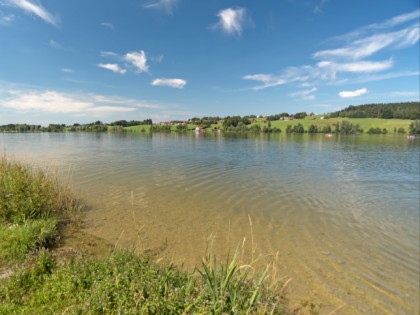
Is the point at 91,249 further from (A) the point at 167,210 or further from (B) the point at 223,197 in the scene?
(B) the point at 223,197

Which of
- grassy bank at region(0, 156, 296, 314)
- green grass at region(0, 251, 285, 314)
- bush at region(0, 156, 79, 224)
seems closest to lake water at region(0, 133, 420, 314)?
grassy bank at region(0, 156, 296, 314)

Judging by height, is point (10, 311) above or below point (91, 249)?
above

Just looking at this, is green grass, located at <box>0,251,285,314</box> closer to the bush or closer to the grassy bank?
the grassy bank

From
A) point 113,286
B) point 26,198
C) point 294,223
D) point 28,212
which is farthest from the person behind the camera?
point 294,223

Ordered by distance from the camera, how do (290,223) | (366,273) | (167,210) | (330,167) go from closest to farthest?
(366,273) → (290,223) → (167,210) → (330,167)

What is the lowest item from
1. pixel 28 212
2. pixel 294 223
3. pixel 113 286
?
pixel 294 223

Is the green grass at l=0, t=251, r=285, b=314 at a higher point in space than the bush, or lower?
lower

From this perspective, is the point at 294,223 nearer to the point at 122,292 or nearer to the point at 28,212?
the point at 122,292

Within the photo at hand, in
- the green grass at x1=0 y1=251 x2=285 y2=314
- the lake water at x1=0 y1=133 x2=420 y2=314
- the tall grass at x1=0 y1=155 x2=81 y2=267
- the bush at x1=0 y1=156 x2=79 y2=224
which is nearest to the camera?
the green grass at x1=0 y1=251 x2=285 y2=314

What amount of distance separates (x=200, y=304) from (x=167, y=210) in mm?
7963

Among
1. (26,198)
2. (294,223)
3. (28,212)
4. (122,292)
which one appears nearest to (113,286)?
(122,292)

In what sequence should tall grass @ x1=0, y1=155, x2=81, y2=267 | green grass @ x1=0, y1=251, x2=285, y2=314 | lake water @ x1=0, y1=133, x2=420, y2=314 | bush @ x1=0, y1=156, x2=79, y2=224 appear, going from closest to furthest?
green grass @ x1=0, y1=251, x2=285, y2=314 → tall grass @ x1=0, y1=155, x2=81, y2=267 → lake water @ x1=0, y1=133, x2=420, y2=314 → bush @ x1=0, y1=156, x2=79, y2=224

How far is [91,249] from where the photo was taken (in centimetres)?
696

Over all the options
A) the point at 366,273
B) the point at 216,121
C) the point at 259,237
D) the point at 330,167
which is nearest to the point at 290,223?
the point at 259,237
